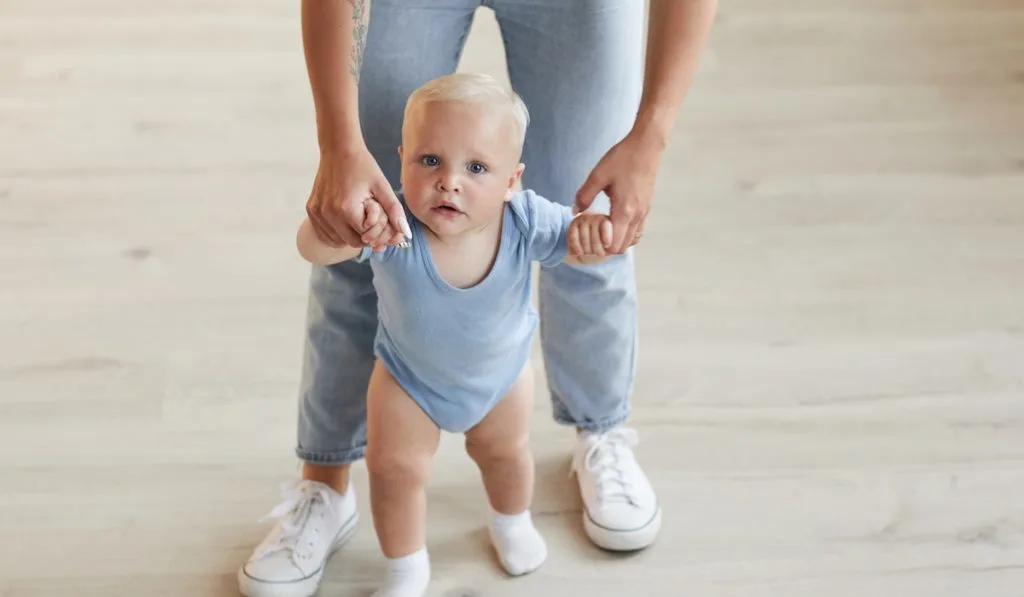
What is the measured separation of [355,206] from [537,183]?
0.29 m

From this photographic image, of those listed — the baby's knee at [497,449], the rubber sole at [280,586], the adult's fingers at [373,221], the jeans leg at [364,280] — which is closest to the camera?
the adult's fingers at [373,221]

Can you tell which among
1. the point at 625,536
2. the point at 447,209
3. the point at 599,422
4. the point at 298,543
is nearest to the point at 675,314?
the point at 599,422

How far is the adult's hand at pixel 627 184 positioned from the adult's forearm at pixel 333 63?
0.21 meters

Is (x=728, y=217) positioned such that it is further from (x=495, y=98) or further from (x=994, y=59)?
(x=495, y=98)

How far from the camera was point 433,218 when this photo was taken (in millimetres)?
963

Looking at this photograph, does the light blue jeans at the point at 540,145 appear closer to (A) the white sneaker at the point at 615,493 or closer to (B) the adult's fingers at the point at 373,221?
(A) the white sneaker at the point at 615,493

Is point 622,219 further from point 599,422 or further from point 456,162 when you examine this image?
point 599,422

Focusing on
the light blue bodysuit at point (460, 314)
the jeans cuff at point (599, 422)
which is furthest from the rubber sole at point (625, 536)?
the light blue bodysuit at point (460, 314)

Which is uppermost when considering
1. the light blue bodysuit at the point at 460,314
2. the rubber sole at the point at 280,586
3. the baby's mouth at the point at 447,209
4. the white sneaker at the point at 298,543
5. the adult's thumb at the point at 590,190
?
the adult's thumb at the point at 590,190

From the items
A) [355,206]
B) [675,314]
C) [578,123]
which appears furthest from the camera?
[675,314]

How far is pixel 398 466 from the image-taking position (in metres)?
1.11

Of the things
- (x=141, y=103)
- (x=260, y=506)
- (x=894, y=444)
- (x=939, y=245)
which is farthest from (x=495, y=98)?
(x=141, y=103)

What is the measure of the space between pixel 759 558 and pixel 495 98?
68cm

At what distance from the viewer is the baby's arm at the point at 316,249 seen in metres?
0.97
